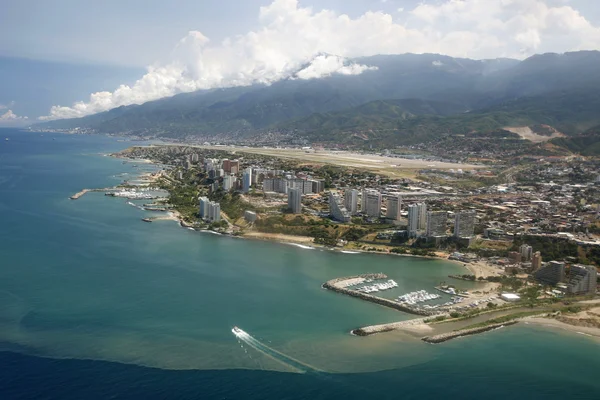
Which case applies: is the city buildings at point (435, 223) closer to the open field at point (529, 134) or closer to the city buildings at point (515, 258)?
the city buildings at point (515, 258)

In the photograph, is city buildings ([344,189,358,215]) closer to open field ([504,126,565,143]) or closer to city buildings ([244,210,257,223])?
city buildings ([244,210,257,223])

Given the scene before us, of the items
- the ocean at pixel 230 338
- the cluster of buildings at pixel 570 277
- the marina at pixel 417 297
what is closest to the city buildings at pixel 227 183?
the ocean at pixel 230 338

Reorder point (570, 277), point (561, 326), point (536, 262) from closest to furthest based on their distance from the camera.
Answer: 1. point (561, 326)
2. point (570, 277)
3. point (536, 262)

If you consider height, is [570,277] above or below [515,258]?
below

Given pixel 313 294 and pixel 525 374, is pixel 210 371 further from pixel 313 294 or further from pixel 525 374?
pixel 525 374

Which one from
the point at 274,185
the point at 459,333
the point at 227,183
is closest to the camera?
the point at 459,333

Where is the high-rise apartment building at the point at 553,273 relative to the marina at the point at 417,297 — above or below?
above

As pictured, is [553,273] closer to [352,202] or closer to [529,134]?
[352,202]

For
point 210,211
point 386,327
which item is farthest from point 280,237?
Result: point 386,327
